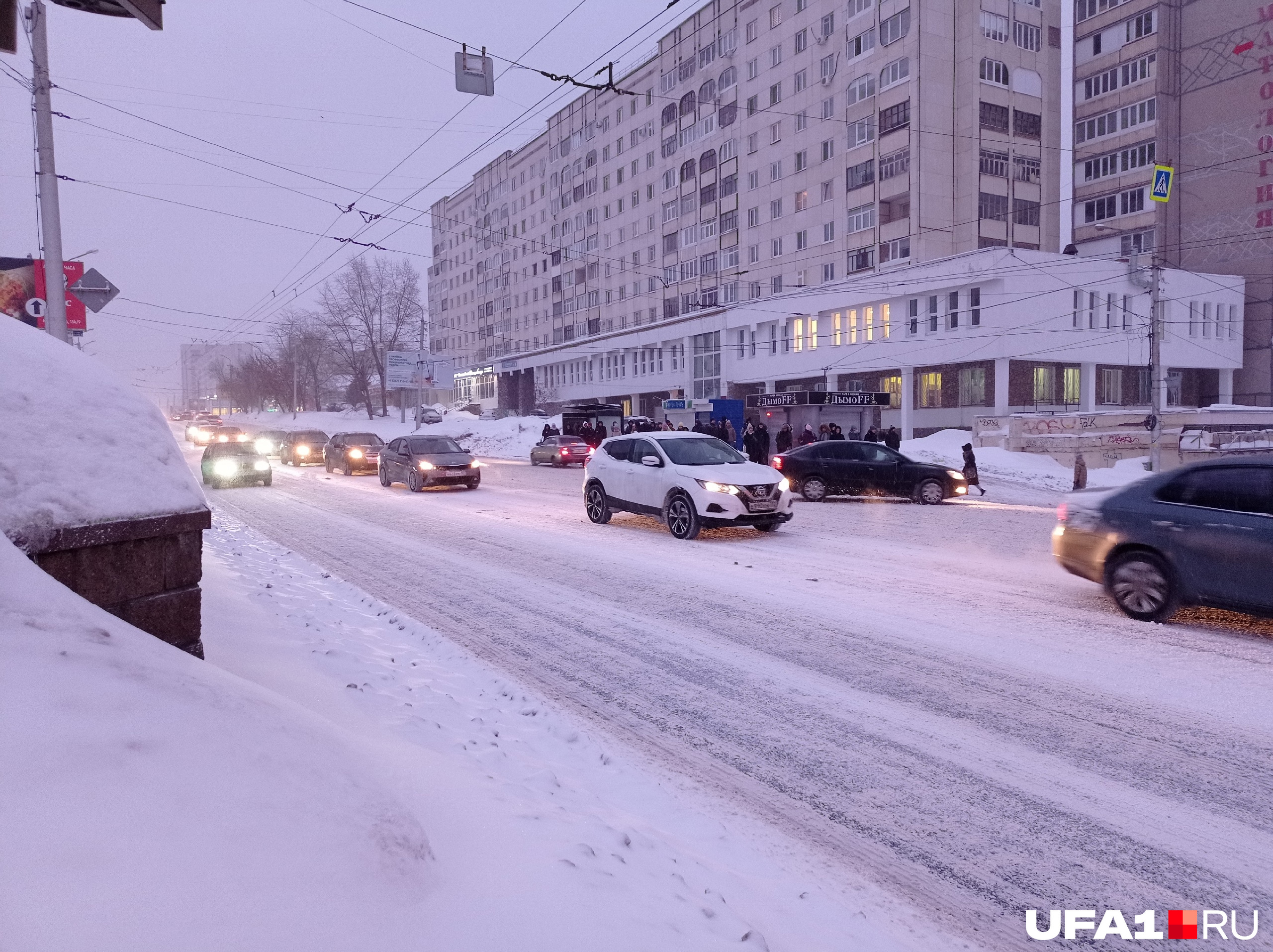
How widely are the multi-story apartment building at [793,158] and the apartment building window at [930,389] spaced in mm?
6334

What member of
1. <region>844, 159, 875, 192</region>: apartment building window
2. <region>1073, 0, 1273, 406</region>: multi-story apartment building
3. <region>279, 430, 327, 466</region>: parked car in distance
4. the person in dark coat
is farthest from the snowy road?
<region>1073, 0, 1273, 406</region>: multi-story apartment building

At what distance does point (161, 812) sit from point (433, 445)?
66.6 feet

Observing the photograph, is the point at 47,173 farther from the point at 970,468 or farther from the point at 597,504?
the point at 970,468

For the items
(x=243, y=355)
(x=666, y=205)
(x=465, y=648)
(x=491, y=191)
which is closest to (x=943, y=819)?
(x=465, y=648)

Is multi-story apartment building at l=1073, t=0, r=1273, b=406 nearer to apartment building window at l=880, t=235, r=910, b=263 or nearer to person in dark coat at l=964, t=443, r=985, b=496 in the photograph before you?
apartment building window at l=880, t=235, r=910, b=263

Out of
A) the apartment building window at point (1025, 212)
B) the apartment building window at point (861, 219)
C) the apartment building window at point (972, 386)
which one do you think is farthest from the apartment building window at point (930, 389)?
the apartment building window at point (1025, 212)

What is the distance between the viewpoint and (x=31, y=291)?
2059cm

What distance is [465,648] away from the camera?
20.8 ft

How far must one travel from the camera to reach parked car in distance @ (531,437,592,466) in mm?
34500

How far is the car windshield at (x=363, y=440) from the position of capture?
2789 cm

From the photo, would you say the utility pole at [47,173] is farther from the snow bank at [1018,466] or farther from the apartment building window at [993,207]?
the apartment building window at [993,207]

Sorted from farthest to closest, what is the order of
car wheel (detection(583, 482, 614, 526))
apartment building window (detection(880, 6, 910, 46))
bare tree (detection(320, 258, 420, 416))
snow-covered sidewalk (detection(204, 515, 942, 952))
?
1. bare tree (detection(320, 258, 420, 416))
2. apartment building window (detection(880, 6, 910, 46))
3. car wheel (detection(583, 482, 614, 526))
4. snow-covered sidewalk (detection(204, 515, 942, 952))

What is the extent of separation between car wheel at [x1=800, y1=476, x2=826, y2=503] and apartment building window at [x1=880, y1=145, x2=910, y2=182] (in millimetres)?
33697

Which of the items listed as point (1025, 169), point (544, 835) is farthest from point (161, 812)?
point (1025, 169)
